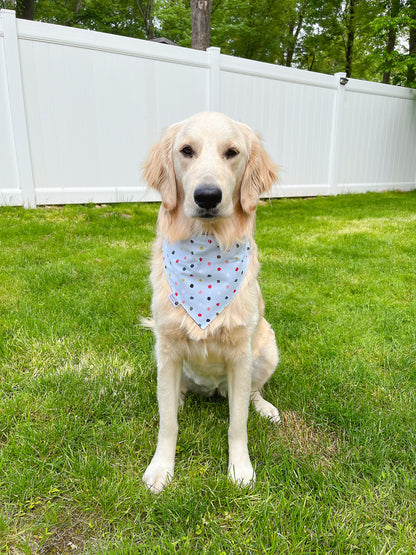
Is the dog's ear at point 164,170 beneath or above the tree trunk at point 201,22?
beneath

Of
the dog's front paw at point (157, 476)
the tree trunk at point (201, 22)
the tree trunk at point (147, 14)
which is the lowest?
the dog's front paw at point (157, 476)

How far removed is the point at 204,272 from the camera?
5.82 feet

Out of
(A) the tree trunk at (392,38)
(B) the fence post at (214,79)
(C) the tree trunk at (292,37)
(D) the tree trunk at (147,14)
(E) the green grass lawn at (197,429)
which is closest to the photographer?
(E) the green grass lawn at (197,429)

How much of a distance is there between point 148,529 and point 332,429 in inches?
39.3

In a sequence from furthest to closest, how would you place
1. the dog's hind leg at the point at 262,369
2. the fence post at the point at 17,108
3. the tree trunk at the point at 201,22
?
the tree trunk at the point at 201,22 → the fence post at the point at 17,108 → the dog's hind leg at the point at 262,369

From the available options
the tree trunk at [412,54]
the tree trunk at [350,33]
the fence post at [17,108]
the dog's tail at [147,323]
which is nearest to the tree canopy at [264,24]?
the tree trunk at [350,33]

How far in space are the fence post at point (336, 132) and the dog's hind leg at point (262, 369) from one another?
25.7 feet

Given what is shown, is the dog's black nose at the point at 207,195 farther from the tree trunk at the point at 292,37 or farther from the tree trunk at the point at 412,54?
the tree trunk at the point at 292,37

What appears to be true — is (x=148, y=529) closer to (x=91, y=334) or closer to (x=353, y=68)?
(x=91, y=334)

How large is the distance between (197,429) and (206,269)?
31.4 inches

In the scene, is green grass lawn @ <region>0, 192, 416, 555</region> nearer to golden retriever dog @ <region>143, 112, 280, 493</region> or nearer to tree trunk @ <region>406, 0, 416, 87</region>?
golden retriever dog @ <region>143, 112, 280, 493</region>

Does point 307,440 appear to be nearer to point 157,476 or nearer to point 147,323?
point 157,476

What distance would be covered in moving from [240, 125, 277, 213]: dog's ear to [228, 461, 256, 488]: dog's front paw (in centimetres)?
113

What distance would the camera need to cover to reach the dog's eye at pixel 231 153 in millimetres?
1717
